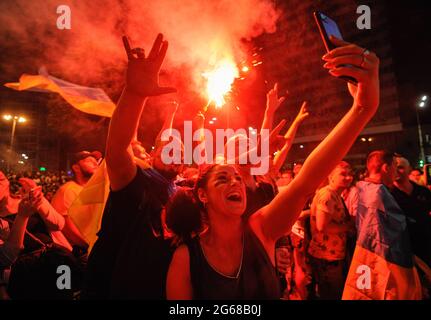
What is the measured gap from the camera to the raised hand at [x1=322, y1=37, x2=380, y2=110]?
4.35ft

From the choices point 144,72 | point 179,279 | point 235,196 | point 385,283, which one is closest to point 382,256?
point 385,283

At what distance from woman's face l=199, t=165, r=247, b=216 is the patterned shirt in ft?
7.05

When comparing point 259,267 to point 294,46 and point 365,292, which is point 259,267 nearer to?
point 365,292

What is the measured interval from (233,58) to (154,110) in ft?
6.17

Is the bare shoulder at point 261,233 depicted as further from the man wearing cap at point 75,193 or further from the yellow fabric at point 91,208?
the man wearing cap at point 75,193

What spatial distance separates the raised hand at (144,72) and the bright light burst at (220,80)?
3616mm

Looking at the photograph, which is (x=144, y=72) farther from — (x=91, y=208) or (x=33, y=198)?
(x=33, y=198)

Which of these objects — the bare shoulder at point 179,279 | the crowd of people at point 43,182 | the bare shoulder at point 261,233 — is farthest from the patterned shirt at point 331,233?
the crowd of people at point 43,182

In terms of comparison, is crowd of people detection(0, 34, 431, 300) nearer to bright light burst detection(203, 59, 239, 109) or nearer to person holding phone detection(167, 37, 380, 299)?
person holding phone detection(167, 37, 380, 299)

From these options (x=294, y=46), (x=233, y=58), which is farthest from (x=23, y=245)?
(x=294, y=46)

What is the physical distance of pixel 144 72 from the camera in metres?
1.45

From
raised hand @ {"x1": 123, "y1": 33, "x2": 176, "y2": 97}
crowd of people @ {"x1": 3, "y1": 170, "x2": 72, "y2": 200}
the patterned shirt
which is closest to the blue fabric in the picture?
the patterned shirt

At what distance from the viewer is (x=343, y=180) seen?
3801 mm

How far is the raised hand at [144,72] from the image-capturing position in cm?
144
